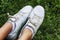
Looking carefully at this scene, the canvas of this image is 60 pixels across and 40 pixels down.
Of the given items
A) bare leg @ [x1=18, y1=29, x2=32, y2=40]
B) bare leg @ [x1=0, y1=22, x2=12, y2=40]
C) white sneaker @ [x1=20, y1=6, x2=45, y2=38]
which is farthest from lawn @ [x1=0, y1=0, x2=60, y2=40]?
bare leg @ [x1=0, y1=22, x2=12, y2=40]

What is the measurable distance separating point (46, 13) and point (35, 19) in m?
0.32

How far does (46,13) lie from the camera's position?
8.07ft

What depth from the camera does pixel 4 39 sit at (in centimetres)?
192

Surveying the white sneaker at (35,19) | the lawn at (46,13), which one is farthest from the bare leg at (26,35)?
the lawn at (46,13)

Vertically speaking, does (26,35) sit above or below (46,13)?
above

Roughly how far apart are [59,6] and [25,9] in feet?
1.46

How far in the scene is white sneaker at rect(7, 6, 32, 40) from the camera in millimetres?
1969

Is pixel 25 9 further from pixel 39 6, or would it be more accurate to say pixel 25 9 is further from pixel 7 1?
pixel 7 1

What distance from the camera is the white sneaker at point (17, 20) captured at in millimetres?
1969

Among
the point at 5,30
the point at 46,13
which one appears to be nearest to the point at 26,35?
the point at 5,30

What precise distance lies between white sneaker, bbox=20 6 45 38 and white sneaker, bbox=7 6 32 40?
0.06m

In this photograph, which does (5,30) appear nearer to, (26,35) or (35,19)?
(26,35)

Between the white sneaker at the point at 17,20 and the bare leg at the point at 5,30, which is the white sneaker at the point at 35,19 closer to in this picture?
the white sneaker at the point at 17,20

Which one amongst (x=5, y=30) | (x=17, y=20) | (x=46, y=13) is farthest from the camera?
(x=46, y=13)
